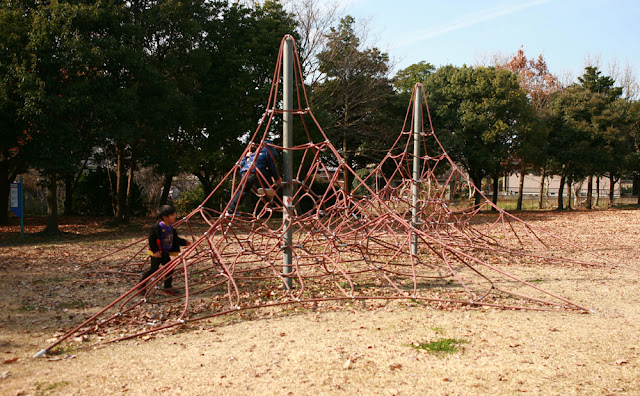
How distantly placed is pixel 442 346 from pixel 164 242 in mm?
3141

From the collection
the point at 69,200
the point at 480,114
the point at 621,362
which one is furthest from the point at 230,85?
the point at 621,362

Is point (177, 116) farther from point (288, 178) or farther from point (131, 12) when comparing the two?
point (288, 178)

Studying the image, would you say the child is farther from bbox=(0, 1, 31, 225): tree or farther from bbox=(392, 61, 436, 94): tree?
bbox=(392, 61, 436, 94): tree

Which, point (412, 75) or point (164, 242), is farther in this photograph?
point (412, 75)

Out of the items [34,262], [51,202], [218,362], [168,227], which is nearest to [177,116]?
[51,202]

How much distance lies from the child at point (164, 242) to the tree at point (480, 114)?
606 inches

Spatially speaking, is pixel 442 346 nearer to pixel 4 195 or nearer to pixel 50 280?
pixel 50 280

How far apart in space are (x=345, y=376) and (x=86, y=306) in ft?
10.0

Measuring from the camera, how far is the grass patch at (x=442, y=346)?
3293mm

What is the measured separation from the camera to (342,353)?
3.25m

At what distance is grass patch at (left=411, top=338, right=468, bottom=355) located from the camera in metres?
3.29

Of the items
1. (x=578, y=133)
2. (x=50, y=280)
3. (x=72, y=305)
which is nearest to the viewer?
(x=72, y=305)

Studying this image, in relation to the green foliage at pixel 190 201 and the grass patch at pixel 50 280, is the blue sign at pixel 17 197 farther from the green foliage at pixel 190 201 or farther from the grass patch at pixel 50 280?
the green foliage at pixel 190 201

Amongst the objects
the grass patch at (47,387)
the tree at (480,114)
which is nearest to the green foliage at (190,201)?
the tree at (480,114)
